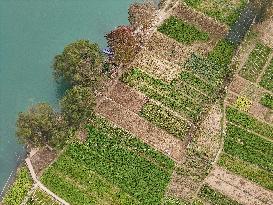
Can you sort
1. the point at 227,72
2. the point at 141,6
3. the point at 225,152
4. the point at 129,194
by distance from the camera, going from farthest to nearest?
1. the point at 141,6
2. the point at 227,72
3. the point at 225,152
4. the point at 129,194

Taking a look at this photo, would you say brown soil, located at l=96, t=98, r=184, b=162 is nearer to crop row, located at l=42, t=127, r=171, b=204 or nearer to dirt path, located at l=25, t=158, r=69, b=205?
crop row, located at l=42, t=127, r=171, b=204

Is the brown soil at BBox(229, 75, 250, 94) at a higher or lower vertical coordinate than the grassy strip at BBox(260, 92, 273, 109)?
higher

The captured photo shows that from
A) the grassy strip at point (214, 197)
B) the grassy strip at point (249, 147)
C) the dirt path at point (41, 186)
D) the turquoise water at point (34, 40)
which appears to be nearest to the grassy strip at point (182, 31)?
the turquoise water at point (34, 40)

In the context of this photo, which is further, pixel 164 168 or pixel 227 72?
pixel 227 72

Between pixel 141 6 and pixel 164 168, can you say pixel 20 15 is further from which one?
pixel 164 168

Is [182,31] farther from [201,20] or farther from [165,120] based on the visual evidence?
[165,120]

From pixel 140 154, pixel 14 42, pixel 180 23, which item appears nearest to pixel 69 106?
pixel 140 154

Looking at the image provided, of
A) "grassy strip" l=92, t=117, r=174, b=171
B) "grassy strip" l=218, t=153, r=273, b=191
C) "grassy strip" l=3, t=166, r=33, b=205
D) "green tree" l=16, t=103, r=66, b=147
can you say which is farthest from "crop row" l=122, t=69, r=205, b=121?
"grassy strip" l=3, t=166, r=33, b=205
